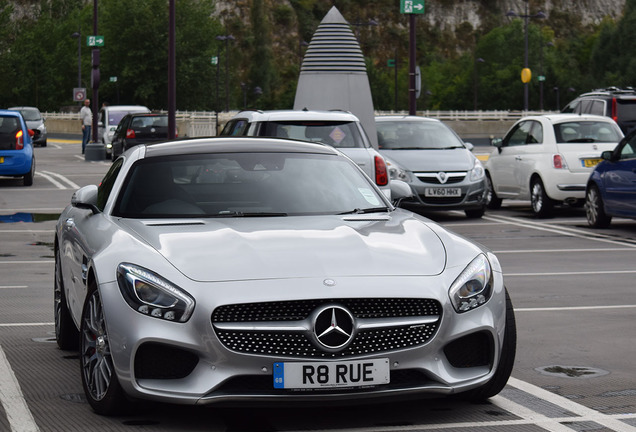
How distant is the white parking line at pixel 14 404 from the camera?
5.60 meters

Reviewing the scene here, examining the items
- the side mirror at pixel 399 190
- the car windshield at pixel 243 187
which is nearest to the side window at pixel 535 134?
the side mirror at pixel 399 190

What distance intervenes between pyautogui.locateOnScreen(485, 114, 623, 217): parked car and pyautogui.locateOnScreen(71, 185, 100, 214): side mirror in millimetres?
12563

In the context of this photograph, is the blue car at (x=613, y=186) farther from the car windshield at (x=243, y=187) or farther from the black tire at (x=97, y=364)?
the black tire at (x=97, y=364)

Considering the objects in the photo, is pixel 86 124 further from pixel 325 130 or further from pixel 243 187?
pixel 243 187

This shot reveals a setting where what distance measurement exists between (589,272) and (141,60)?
315 ft

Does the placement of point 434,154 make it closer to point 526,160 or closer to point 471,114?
point 526,160

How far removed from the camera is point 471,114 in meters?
89.9

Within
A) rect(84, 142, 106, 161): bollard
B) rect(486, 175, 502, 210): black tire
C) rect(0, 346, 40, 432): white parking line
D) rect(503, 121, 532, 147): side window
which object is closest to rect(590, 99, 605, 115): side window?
rect(486, 175, 502, 210): black tire

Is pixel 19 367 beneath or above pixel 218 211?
beneath

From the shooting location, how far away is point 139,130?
123 feet

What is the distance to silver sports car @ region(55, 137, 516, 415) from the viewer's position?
5.27 metres

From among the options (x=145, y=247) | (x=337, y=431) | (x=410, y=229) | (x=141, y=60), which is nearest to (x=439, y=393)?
(x=337, y=431)

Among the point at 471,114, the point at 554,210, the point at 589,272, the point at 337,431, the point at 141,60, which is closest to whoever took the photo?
the point at 337,431

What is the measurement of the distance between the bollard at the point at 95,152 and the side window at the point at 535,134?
21.6m
